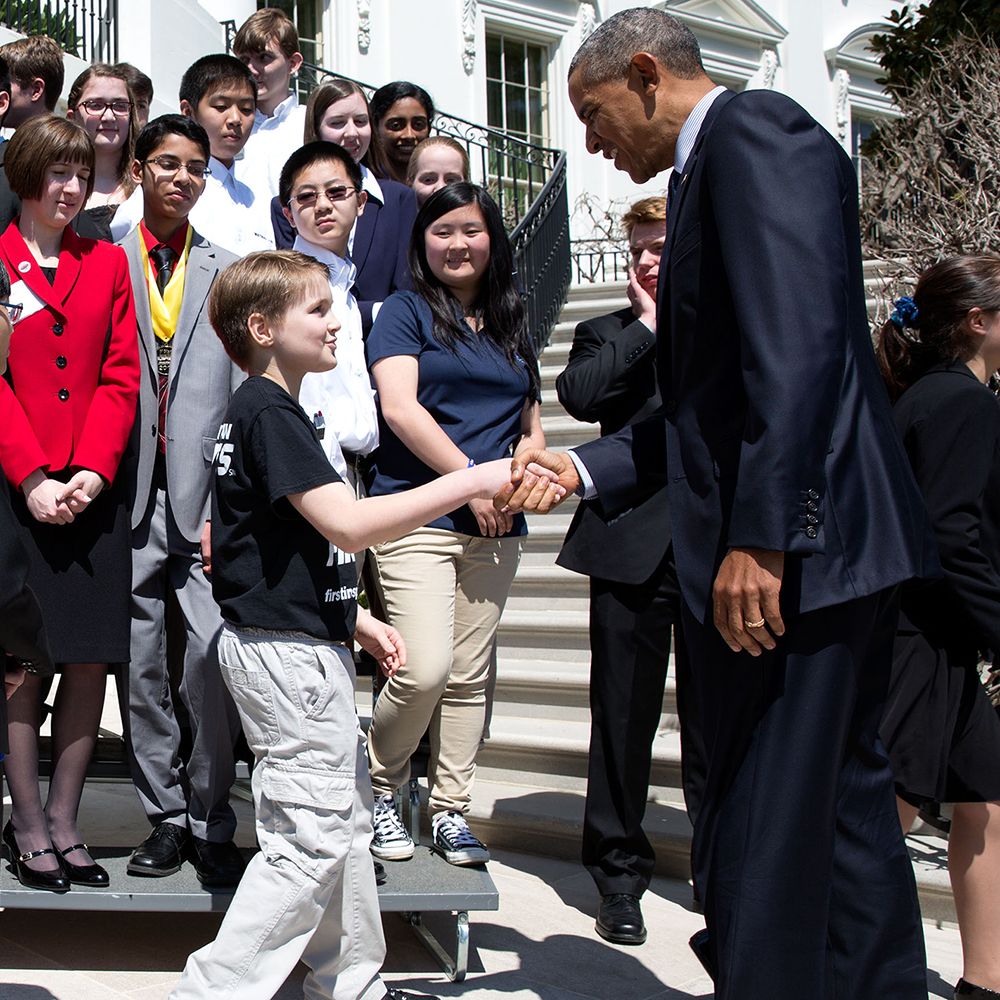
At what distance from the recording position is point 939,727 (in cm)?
294

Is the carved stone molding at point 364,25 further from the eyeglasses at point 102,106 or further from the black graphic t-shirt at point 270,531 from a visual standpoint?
the black graphic t-shirt at point 270,531

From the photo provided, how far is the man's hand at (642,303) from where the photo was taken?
11.9 ft

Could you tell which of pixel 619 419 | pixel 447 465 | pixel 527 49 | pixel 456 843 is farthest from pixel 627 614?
pixel 527 49

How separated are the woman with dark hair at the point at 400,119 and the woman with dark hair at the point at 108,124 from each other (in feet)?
3.60

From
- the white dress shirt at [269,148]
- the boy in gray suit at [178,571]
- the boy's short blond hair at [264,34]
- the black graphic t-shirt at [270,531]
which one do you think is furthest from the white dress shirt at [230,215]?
the black graphic t-shirt at [270,531]

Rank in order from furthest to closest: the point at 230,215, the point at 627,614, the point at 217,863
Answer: the point at 230,215
the point at 627,614
the point at 217,863

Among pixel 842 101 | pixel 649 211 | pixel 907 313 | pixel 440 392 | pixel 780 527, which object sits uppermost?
pixel 842 101

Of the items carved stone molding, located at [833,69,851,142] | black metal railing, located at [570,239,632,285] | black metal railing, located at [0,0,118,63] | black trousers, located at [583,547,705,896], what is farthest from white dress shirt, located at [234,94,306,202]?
carved stone molding, located at [833,69,851,142]

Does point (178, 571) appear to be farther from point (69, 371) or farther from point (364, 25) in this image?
point (364, 25)

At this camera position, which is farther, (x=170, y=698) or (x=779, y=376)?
(x=170, y=698)

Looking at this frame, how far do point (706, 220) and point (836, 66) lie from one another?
16.3 metres

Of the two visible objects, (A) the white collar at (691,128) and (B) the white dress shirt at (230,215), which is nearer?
(A) the white collar at (691,128)

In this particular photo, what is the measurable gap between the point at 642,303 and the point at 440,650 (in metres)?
1.26

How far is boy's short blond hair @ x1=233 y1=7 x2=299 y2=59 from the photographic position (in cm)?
530
